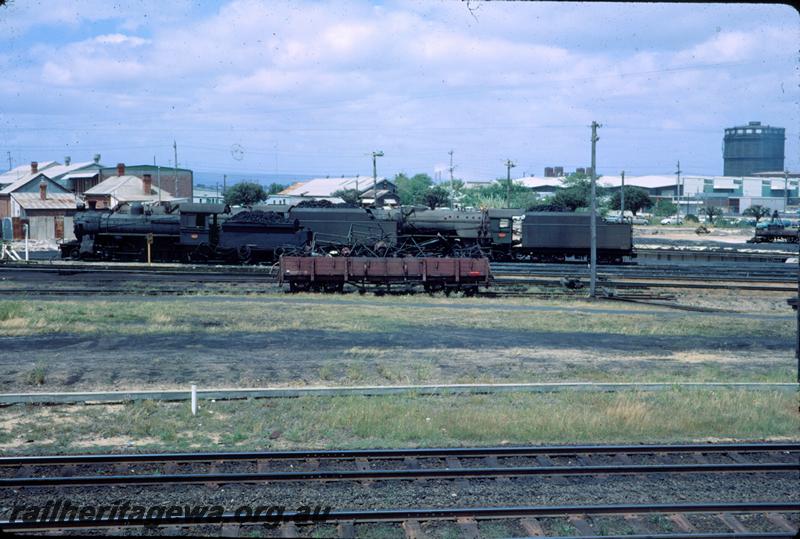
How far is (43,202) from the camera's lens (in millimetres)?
62594

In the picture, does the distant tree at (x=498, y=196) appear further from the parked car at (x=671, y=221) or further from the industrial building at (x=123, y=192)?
the industrial building at (x=123, y=192)

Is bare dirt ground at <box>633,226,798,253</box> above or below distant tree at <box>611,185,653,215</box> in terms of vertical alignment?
below

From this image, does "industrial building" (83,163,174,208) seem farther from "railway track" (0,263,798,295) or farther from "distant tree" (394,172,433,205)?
"distant tree" (394,172,433,205)

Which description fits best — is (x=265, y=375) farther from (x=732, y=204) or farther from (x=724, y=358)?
(x=732, y=204)

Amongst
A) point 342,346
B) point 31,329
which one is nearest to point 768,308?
point 342,346

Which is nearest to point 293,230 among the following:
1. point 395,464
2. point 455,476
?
point 395,464

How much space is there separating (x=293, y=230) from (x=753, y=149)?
18663 cm

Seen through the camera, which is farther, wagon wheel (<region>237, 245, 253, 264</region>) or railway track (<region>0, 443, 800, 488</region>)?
wagon wheel (<region>237, 245, 253, 264</region>)

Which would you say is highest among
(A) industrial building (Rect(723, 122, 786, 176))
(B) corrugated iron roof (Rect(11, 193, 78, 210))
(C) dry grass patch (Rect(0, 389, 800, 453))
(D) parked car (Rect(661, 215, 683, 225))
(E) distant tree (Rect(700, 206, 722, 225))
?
(A) industrial building (Rect(723, 122, 786, 176))

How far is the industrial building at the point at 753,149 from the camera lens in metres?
188

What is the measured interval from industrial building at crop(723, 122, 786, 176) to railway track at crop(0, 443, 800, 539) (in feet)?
648

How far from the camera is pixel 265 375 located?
16.6 metres

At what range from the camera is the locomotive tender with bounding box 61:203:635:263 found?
1527 inches

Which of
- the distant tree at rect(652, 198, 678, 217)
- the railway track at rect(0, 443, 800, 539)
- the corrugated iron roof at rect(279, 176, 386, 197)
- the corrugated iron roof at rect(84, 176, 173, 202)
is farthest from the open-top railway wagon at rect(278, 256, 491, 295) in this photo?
the distant tree at rect(652, 198, 678, 217)
